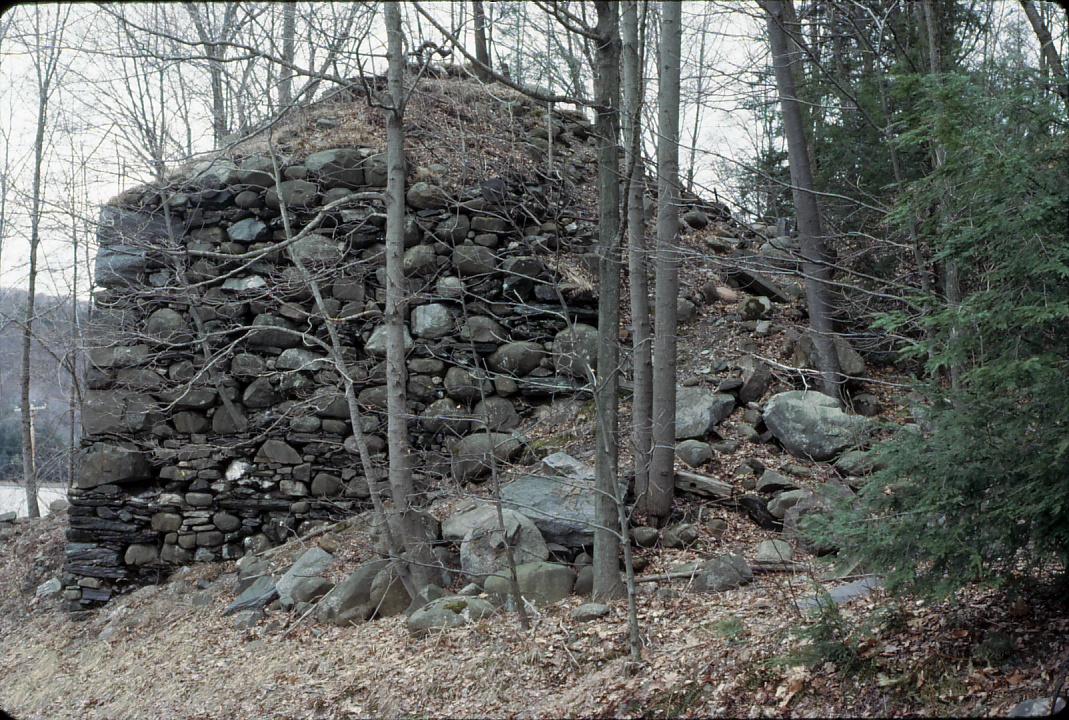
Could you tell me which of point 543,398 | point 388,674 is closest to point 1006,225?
point 388,674

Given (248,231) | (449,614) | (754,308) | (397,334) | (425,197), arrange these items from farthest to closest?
(754,308)
(248,231)
(425,197)
(397,334)
(449,614)

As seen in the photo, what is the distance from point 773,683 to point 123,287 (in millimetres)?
9551

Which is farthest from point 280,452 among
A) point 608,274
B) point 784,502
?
point 784,502

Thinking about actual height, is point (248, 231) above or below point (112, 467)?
above

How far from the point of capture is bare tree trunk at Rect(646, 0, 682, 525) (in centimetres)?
758

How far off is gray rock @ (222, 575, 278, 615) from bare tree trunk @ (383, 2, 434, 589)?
1883mm

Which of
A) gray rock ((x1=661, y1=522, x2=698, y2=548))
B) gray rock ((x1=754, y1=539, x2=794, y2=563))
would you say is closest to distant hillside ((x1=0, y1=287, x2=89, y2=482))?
gray rock ((x1=661, y1=522, x2=698, y2=548))

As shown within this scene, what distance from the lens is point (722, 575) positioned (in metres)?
6.42

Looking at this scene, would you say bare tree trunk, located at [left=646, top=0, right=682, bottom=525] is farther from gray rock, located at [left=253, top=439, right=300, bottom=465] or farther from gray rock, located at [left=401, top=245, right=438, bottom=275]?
gray rock, located at [left=253, top=439, right=300, bottom=465]

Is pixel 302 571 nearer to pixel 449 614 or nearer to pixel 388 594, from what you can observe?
pixel 388 594

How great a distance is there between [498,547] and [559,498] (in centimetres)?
82

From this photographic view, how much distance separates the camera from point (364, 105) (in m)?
12.3

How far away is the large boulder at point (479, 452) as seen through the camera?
912cm

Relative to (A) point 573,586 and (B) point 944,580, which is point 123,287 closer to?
(A) point 573,586
